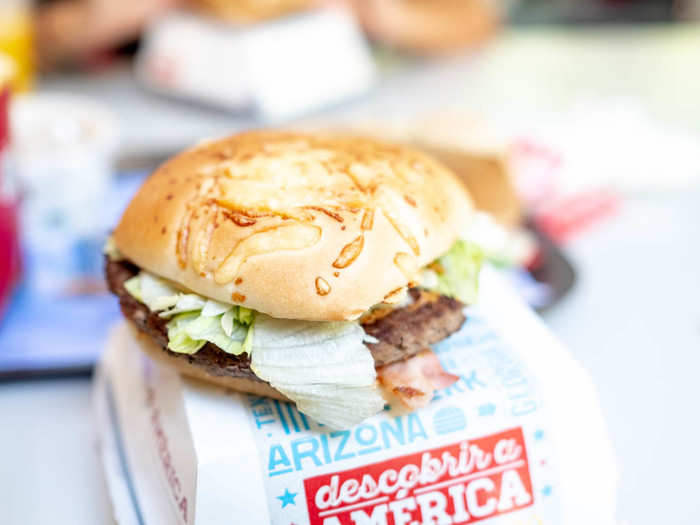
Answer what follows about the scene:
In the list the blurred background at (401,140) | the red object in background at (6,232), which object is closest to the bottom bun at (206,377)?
the blurred background at (401,140)

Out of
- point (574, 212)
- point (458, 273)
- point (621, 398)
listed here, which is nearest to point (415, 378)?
point (458, 273)

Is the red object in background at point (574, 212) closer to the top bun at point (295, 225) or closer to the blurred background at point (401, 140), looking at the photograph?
the blurred background at point (401, 140)

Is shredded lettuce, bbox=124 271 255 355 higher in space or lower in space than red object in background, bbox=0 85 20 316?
lower

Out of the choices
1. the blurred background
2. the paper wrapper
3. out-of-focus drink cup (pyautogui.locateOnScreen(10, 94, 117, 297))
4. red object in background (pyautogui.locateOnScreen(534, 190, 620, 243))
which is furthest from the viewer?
red object in background (pyautogui.locateOnScreen(534, 190, 620, 243))

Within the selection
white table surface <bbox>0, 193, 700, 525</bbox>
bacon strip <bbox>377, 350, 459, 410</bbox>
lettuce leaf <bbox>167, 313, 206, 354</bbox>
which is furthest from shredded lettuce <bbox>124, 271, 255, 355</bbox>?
white table surface <bbox>0, 193, 700, 525</bbox>

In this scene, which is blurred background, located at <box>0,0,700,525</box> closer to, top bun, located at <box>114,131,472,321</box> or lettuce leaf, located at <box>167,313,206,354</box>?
top bun, located at <box>114,131,472,321</box>
